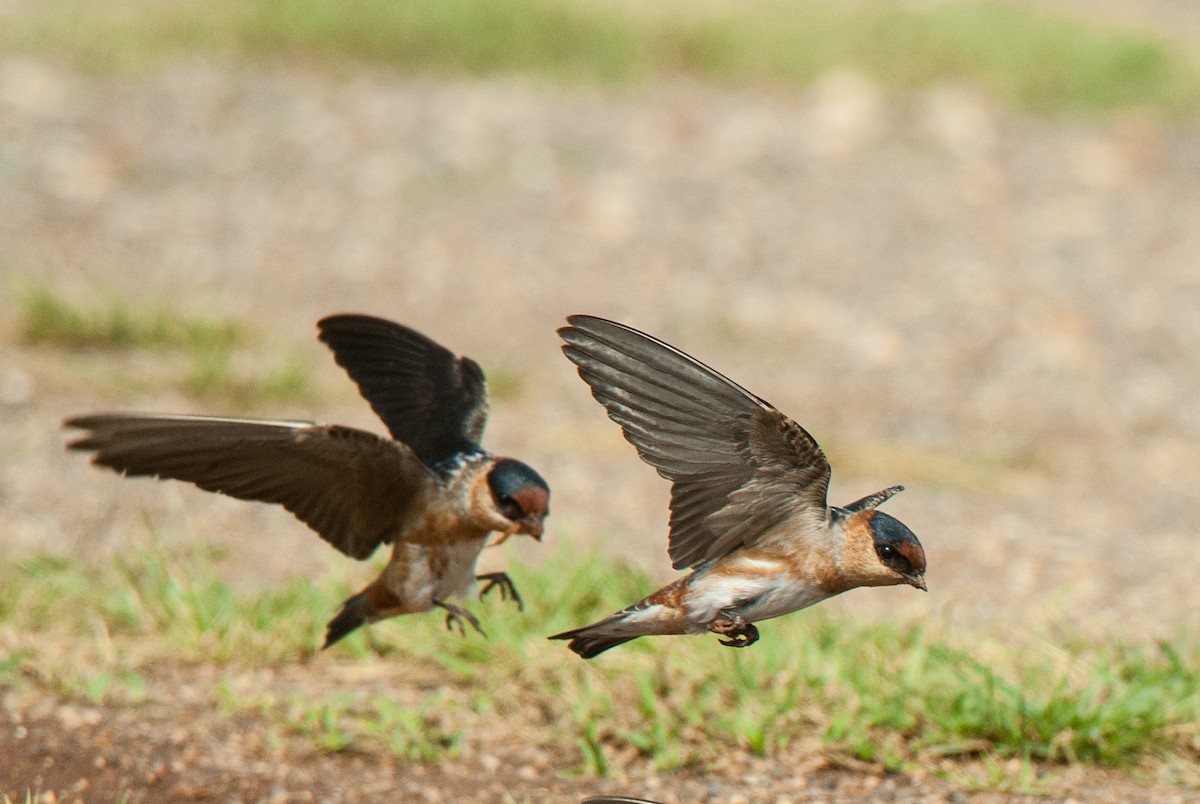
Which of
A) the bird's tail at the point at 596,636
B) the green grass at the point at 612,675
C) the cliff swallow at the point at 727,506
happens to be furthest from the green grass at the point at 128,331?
the cliff swallow at the point at 727,506

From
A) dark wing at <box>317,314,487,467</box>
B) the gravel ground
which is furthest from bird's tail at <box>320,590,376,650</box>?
the gravel ground

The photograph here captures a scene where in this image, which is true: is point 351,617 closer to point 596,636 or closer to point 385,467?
point 385,467

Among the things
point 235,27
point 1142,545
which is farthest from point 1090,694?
point 235,27

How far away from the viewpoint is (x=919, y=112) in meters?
11.9

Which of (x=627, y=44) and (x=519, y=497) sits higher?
(x=627, y=44)

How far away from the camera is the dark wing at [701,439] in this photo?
2.65 metres

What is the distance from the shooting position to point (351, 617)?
11.4 ft

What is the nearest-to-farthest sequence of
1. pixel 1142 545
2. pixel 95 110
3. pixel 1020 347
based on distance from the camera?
pixel 1142 545, pixel 1020 347, pixel 95 110

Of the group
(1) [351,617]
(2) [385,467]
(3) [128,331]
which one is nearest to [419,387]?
(2) [385,467]

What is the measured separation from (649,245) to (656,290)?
0.71m

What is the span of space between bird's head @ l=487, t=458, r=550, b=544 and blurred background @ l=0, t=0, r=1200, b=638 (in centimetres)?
209

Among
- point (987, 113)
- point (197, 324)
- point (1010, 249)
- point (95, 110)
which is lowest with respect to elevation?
point (197, 324)

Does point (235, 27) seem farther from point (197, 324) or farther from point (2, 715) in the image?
point (2, 715)

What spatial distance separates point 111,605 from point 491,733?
1.26 meters
